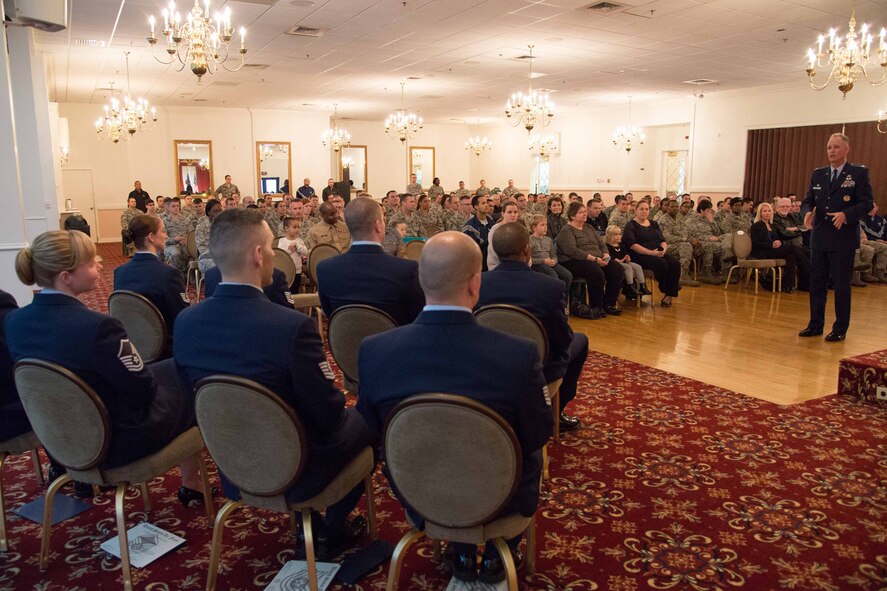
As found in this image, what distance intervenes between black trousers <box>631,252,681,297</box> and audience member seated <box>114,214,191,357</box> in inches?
243

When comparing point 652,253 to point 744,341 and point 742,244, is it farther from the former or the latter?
point 744,341

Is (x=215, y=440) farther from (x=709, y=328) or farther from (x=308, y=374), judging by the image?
(x=709, y=328)

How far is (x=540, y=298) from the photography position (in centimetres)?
316

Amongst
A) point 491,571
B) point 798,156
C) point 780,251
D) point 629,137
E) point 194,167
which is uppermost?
point 629,137

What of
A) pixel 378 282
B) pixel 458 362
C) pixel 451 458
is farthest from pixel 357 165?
pixel 451 458

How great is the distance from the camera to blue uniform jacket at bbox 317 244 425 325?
3.42 m

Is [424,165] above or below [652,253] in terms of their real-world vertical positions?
above

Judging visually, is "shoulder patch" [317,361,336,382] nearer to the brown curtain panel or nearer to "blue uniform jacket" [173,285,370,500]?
"blue uniform jacket" [173,285,370,500]

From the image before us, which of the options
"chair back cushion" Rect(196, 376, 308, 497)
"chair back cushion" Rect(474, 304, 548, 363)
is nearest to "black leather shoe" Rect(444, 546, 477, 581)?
"chair back cushion" Rect(196, 376, 308, 497)

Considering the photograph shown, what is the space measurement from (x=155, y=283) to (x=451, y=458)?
247 cm

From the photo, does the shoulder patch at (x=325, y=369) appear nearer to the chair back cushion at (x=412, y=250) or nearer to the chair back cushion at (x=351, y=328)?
the chair back cushion at (x=351, y=328)

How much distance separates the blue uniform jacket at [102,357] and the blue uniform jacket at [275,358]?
0.73 feet

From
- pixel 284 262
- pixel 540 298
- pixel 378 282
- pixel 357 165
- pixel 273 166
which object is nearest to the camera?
pixel 540 298

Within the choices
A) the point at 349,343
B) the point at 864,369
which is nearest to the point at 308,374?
the point at 349,343
